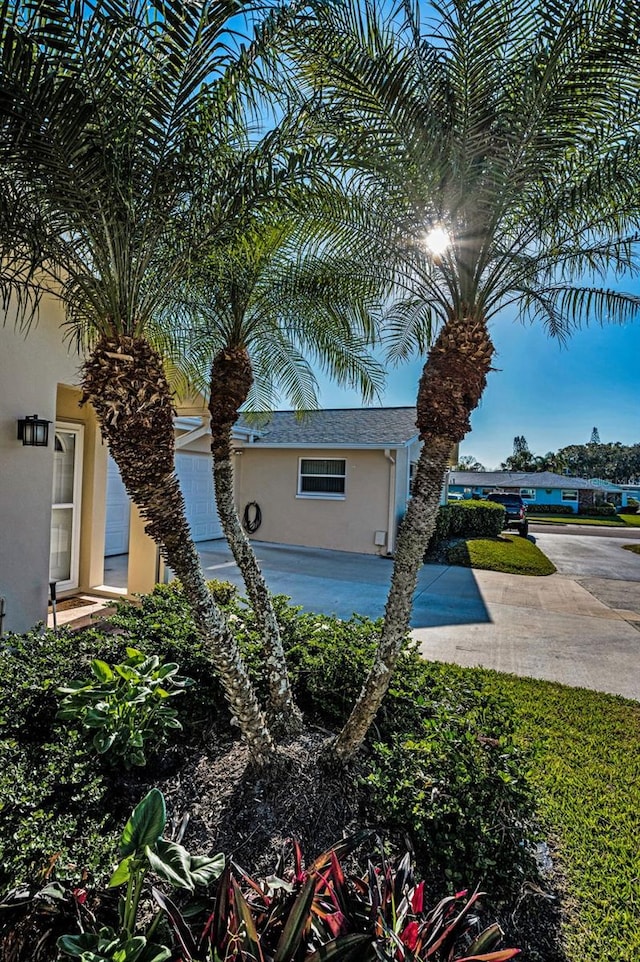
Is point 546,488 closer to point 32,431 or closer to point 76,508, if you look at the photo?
point 76,508

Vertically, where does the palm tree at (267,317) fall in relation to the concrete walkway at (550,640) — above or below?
above

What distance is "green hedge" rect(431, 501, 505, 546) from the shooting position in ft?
56.3

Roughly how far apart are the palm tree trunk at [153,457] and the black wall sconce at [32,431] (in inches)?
125

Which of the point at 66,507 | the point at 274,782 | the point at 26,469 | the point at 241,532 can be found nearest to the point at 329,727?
the point at 274,782

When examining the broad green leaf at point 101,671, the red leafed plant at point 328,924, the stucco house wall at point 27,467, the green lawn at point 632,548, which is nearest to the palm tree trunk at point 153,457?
the broad green leaf at point 101,671

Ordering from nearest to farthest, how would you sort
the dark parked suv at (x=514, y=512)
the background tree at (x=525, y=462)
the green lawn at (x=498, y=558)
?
the green lawn at (x=498, y=558)
the dark parked suv at (x=514, y=512)
the background tree at (x=525, y=462)

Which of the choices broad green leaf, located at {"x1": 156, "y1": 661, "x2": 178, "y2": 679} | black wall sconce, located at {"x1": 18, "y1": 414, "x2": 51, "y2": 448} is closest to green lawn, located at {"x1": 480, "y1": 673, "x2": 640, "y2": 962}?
broad green leaf, located at {"x1": 156, "y1": 661, "x2": 178, "y2": 679}

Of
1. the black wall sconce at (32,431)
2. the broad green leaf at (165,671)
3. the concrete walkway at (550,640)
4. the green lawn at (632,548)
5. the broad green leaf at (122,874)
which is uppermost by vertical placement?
the black wall sconce at (32,431)

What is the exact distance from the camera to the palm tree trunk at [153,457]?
262cm

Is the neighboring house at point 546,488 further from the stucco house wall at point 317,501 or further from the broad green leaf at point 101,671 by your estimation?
the broad green leaf at point 101,671

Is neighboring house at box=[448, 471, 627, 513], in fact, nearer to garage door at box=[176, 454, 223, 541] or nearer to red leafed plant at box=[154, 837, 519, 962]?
garage door at box=[176, 454, 223, 541]

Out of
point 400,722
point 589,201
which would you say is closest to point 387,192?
point 589,201

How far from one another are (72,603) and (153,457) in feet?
19.2

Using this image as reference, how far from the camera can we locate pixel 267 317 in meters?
4.79
